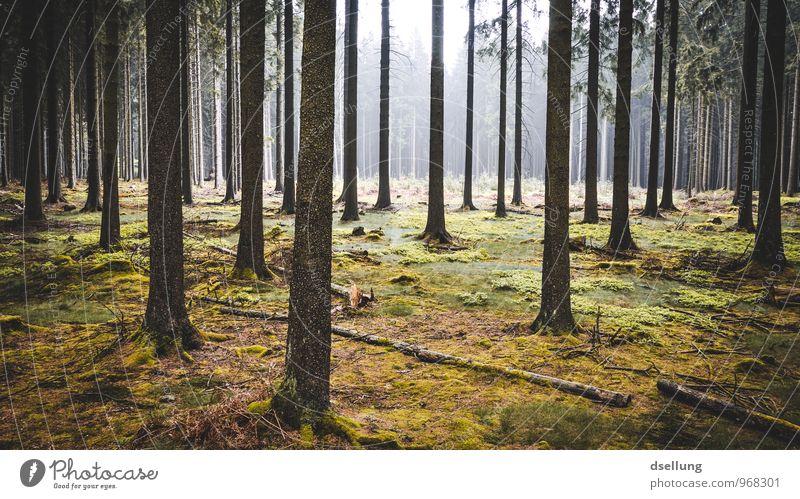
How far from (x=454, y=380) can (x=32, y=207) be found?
16267 mm

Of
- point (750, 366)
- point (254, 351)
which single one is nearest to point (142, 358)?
point (254, 351)

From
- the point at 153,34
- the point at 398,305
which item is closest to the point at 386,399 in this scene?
the point at 398,305

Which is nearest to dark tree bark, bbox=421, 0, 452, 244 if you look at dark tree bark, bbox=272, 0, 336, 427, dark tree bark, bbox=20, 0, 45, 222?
dark tree bark, bbox=272, 0, 336, 427

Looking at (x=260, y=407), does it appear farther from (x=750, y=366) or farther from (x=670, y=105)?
(x=670, y=105)

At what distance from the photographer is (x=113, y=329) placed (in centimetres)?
702

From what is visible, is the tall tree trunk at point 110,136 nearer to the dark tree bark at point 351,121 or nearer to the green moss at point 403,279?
the green moss at point 403,279

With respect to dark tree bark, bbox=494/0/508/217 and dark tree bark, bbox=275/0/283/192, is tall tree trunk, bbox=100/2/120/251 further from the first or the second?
dark tree bark, bbox=494/0/508/217

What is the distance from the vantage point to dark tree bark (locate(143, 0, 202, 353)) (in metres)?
5.82

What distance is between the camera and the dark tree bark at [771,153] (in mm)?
9867

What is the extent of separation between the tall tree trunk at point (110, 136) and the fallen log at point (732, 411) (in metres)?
10.6

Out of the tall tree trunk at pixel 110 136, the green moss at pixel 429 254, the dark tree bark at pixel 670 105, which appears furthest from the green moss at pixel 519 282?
the dark tree bark at pixel 670 105

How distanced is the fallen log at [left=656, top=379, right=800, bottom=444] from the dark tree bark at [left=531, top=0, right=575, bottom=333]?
1.96 meters
